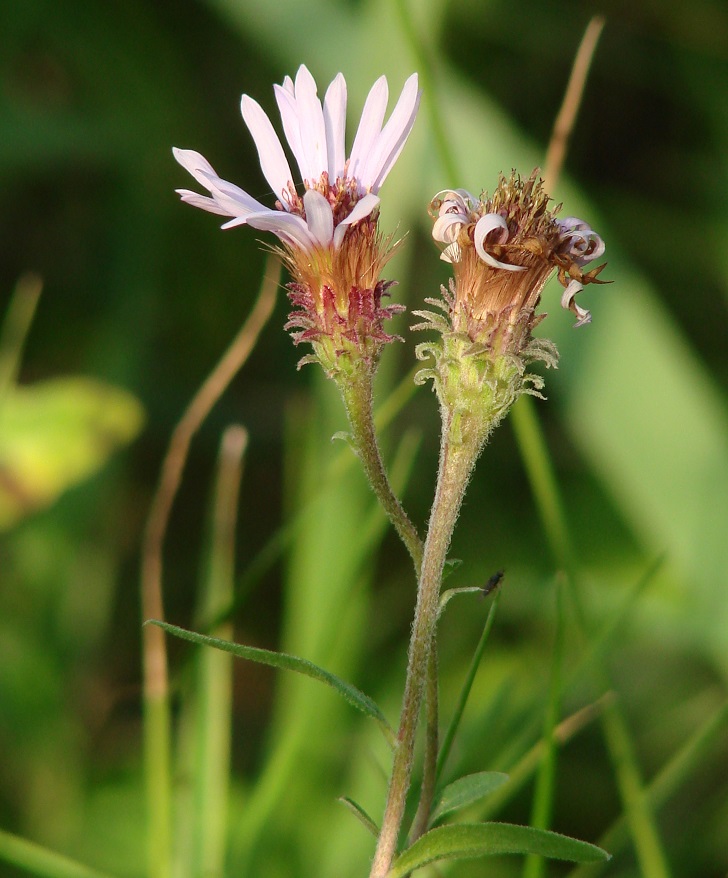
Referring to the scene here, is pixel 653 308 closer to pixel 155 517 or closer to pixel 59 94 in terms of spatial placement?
pixel 155 517

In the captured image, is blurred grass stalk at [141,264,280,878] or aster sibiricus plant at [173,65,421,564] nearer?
aster sibiricus plant at [173,65,421,564]

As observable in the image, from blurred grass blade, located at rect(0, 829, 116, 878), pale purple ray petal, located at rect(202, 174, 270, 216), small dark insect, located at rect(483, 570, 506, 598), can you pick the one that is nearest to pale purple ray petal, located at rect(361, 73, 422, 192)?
pale purple ray petal, located at rect(202, 174, 270, 216)

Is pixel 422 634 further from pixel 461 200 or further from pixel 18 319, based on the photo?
pixel 18 319

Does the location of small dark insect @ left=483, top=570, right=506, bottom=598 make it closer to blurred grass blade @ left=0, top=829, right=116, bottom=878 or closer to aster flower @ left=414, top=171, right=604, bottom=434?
aster flower @ left=414, top=171, right=604, bottom=434

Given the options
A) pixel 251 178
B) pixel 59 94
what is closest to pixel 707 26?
pixel 251 178

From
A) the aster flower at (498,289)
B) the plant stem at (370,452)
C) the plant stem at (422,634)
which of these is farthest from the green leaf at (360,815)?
the aster flower at (498,289)

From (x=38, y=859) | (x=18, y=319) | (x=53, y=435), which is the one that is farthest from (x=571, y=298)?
(x=18, y=319)
